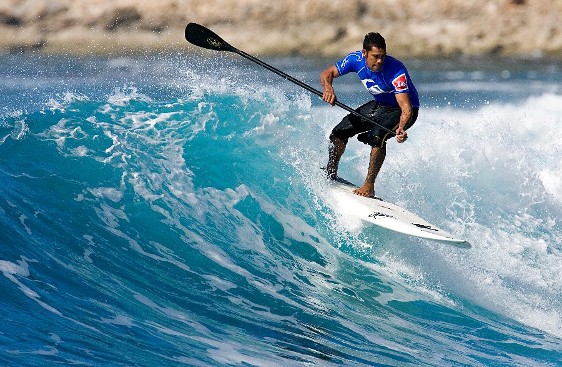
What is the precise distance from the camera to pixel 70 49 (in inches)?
1190

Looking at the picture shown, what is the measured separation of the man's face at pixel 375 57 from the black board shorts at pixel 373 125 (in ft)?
1.80

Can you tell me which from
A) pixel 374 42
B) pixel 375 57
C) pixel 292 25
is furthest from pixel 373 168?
pixel 292 25

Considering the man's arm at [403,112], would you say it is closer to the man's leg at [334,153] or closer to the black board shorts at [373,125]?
A: the black board shorts at [373,125]

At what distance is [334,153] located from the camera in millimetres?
8969

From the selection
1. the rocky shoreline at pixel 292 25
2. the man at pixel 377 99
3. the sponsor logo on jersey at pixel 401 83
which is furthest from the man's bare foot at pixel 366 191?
the rocky shoreline at pixel 292 25

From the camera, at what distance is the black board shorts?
848 cm

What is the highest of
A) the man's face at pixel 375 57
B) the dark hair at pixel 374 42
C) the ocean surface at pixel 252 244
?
the dark hair at pixel 374 42

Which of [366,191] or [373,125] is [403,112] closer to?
[373,125]

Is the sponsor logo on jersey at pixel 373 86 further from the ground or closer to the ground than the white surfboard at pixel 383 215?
further from the ground

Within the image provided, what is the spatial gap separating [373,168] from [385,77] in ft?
3.02

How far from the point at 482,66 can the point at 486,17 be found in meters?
1.95

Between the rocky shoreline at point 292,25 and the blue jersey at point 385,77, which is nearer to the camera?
the blue jersey at point 385,77

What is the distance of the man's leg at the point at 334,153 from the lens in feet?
29.0

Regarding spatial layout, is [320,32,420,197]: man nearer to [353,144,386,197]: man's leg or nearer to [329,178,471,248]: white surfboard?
[353,144,386,197]: man's leg
